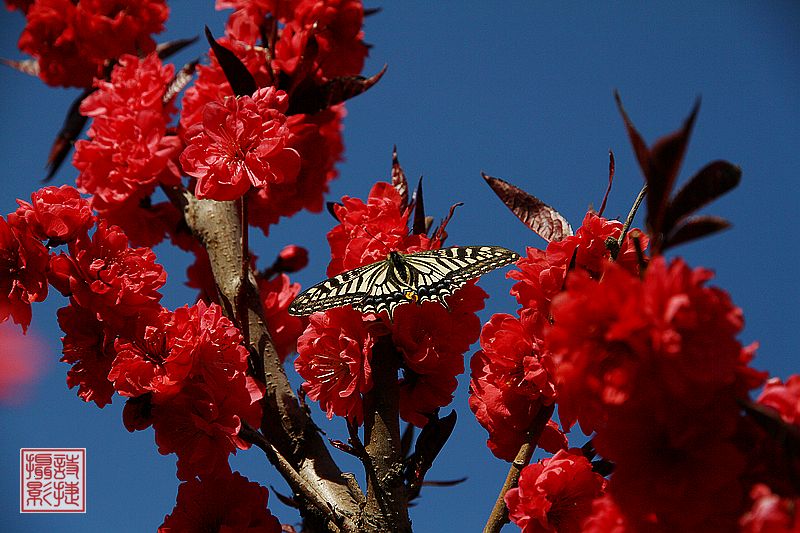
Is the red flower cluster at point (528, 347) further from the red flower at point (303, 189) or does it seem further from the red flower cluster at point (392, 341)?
the red flower at point (303, 189)

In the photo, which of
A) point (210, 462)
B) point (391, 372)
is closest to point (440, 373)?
point (391, 372)

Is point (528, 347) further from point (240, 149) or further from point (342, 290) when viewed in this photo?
point (240, 149)

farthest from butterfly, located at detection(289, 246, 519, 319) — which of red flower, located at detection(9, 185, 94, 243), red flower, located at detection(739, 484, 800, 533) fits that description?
red flower, located at detection(739, 484, 800, 533)

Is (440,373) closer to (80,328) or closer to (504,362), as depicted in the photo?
(504,362)

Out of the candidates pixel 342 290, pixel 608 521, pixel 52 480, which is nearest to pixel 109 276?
pixel 342 290

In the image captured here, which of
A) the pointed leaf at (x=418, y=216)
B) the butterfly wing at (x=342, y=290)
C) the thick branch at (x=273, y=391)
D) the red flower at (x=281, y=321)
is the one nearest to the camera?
the butterfly wing at (x=342, y=290)

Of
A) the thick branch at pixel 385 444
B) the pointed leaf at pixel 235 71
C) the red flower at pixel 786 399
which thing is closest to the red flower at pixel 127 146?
the pointed leaf at pixel 235 71
